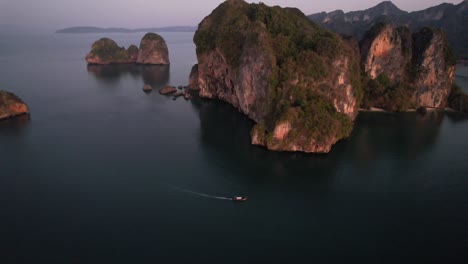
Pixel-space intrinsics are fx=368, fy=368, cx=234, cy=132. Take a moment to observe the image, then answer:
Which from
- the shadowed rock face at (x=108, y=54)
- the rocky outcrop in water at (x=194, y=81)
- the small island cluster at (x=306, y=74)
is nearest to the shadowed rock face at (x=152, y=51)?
the shadowed rock face at (x=108, y=54)

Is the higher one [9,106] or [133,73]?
[133,73]

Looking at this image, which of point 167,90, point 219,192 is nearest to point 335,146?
point 219,192

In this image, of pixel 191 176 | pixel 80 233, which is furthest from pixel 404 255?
pixel 80 233

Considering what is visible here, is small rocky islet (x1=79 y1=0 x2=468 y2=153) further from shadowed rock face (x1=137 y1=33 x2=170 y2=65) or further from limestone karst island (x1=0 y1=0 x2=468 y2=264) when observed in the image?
shadowed rock face (x1=137 y1=33 x2=170 y2=65)

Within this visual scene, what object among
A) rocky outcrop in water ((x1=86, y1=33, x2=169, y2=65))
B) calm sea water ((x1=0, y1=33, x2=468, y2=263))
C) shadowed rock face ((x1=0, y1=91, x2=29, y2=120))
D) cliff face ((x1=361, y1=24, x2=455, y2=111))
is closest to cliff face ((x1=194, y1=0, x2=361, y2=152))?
calm sea water ((x1=0, y1=33, x2=468, y2=263))

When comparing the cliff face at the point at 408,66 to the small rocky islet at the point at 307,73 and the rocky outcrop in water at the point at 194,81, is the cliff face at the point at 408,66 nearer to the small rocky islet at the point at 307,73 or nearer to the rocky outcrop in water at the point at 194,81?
the small rocky islet at the point at 307,73

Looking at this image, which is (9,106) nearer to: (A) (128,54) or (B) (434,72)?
(A) (128,54)
